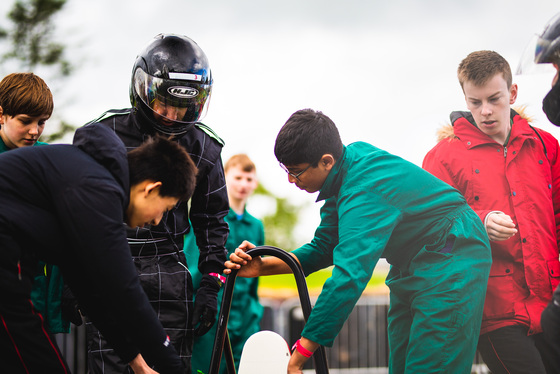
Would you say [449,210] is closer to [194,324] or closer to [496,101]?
[496,101]

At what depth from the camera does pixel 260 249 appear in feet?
9.25

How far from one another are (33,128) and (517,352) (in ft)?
9.13

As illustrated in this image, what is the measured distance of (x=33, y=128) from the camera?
3.25 m

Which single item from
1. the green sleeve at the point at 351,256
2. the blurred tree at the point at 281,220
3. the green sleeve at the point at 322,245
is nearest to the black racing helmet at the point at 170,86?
the green sleeve at the point at 322,245

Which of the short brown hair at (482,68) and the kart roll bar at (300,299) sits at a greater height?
the short brown hair at (482,68)

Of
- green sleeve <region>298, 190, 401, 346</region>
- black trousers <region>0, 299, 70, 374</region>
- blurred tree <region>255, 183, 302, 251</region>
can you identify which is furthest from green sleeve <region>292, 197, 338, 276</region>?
blurred tree <region>255, 183, 302, 251</region>

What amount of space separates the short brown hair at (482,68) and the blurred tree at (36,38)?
41.6ft

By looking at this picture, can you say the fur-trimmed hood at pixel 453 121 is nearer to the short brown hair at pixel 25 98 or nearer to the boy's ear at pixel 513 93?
the boy's ear at pixel 513 93

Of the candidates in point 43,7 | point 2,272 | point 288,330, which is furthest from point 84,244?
point 43,7

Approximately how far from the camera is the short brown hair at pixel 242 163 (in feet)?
17.3

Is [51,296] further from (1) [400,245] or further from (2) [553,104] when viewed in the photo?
(2) [553,104]

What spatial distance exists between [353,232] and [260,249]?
457mm

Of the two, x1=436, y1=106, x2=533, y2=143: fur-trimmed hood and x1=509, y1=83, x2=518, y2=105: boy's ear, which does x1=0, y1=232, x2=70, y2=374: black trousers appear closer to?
x1=436, y1=106, x2=533, y2=143: fur-trimmed hood

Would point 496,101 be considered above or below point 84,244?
above
